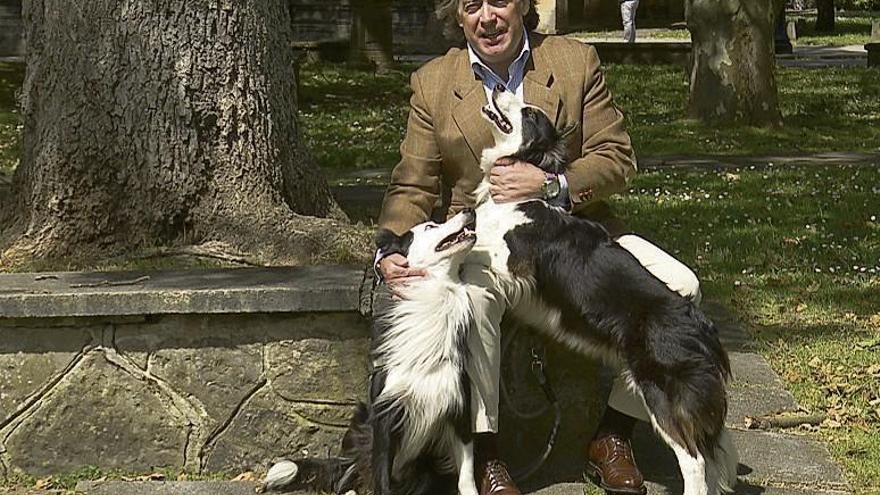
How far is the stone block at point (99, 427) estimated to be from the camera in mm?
5344

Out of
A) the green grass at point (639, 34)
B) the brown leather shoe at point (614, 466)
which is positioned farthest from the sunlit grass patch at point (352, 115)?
the green grass at point (639, 34)

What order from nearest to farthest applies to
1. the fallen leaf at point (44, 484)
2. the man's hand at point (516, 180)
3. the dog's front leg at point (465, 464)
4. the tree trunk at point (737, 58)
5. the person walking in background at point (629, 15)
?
the man's hand at point (516, 180)
the dog's front leg at point (465, 464)
the fallen leaf at point (44, 484)
the tree trunk at point (737, 58)
the person walking in background at point (629, 15)

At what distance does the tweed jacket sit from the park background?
46.1 inches

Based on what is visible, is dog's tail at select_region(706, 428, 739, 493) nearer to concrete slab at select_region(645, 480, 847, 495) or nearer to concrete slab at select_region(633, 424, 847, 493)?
concrete slab at select_region(645, 480, 847, 495)

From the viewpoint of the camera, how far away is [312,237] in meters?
6.54

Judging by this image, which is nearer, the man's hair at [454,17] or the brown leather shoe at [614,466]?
the brown leather shoe at [614,466]

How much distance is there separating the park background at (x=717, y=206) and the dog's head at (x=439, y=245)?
1.32 meters

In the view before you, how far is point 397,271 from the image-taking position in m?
4.83

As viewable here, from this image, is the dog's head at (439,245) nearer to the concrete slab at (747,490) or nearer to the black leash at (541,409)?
the black leash at (541,409)

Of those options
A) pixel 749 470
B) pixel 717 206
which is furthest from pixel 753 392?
pixel 717 206

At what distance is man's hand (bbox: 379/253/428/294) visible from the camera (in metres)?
4.81

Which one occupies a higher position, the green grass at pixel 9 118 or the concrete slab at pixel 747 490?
the green grass at pixel 9 118

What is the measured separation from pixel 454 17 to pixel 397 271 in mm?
1098

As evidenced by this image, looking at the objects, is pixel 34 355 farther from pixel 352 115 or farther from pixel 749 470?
pixel 352 115
